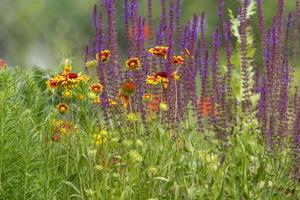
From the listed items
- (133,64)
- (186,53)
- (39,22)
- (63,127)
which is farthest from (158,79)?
(39,22)

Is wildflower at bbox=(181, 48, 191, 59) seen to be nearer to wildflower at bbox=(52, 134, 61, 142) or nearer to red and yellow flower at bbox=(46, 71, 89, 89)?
red and yellow flower at bbox=(46, 71, 89, 89)

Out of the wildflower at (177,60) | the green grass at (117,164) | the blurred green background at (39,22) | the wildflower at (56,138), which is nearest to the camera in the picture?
the green grass at (117,164)

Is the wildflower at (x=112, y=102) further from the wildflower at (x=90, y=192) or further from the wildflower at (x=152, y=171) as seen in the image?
the wildflower at (x=90, y=192)

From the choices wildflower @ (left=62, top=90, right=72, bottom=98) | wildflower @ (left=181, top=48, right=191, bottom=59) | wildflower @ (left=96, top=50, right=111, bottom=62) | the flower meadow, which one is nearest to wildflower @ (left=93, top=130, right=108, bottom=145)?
the flower meadow

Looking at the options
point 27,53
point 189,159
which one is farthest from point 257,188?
point 27,53

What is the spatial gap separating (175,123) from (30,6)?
5.39m

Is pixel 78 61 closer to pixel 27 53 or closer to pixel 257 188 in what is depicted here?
pixel 27 53

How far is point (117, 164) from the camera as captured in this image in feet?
12.7

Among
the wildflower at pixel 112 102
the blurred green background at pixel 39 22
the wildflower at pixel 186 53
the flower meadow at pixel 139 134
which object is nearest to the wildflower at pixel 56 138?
the flower meadow at pixel 139 134

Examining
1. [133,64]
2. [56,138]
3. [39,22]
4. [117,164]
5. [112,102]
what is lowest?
[117,164]

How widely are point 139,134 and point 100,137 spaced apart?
21 cm

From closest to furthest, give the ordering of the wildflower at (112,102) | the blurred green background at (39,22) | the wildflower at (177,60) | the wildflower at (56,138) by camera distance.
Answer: the wildflower at (56,138) < the wildflower at (177,60) < the wildflower at (112,102) < the blurred green background at (39,22)

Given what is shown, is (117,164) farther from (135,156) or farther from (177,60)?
(177,60)

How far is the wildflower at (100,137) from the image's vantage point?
3821mm
